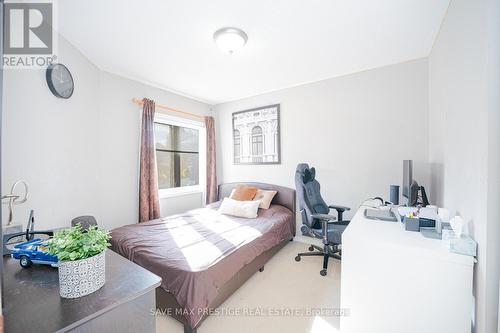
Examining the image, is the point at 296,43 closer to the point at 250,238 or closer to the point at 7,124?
the point at 250,238

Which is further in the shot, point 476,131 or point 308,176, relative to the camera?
point 308,176

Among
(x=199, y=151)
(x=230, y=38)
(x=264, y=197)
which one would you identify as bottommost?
(x=264, y=197)

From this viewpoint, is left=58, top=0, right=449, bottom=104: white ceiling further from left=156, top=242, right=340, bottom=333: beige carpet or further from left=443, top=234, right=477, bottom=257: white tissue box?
left=156, top=242, right=340, bottom=333: beige carpet

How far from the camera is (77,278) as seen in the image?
769 millimetres

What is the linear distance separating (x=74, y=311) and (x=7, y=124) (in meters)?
1.63

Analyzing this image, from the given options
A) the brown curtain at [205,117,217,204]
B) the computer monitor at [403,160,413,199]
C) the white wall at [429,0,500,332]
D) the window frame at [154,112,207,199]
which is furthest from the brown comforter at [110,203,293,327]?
the white wall at [429,0,500,332]

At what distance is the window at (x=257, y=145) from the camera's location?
3682 mm

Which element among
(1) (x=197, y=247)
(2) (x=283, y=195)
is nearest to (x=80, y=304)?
(1) (x=197, y=247)

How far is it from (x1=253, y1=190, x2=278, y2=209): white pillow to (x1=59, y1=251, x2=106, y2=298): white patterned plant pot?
256 cm

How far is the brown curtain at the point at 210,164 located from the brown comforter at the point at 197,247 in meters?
1.04

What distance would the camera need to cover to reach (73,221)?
6.82ft

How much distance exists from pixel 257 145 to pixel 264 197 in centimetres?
100

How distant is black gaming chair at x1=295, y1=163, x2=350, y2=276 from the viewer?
2.26m

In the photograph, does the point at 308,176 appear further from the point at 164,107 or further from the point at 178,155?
the point at 164,107
